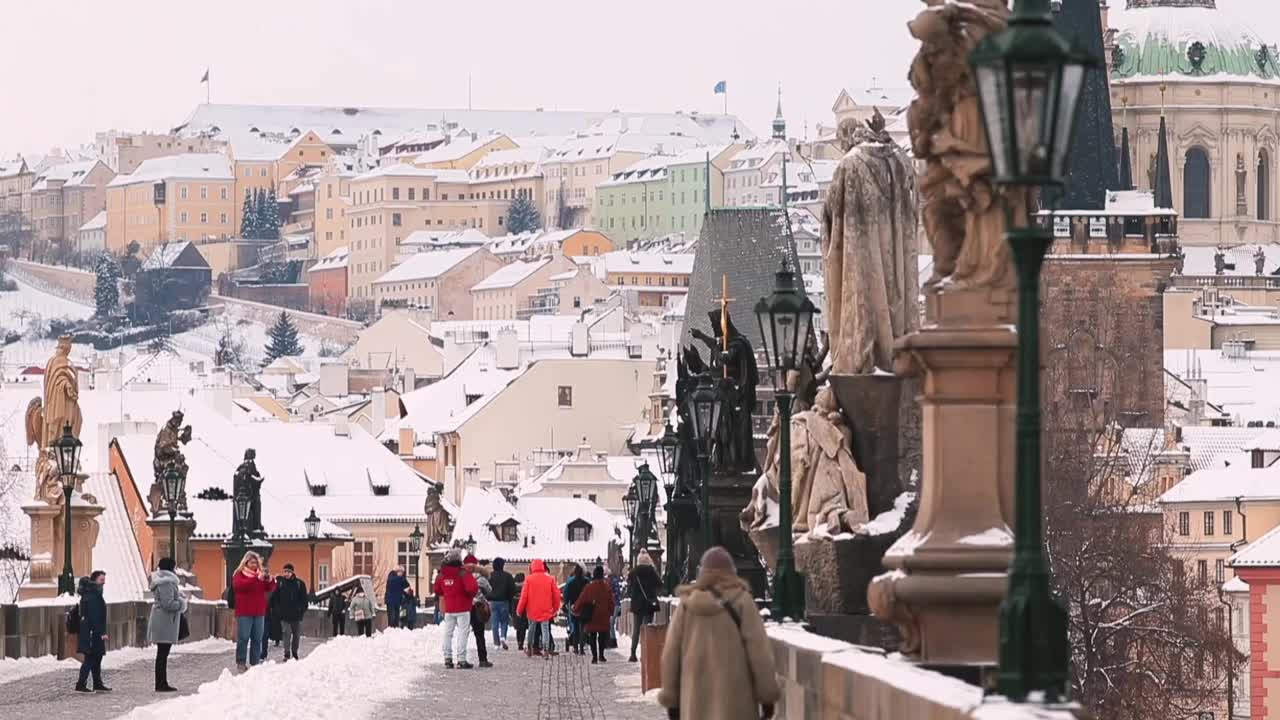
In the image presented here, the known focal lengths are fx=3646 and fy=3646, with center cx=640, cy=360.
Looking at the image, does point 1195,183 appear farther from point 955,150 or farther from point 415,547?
point 955,150

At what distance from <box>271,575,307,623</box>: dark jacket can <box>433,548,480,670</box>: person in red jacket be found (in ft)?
10.6

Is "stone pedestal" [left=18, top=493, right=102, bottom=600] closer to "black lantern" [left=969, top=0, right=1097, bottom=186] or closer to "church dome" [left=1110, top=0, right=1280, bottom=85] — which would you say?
"black lantern" [left=969, top=0, right=1097, bottom=186]

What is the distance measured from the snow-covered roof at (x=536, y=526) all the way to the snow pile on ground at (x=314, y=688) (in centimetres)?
6213

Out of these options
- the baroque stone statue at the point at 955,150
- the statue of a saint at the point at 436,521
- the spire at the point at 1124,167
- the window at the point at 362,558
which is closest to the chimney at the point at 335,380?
the spire at the point at 1124,167

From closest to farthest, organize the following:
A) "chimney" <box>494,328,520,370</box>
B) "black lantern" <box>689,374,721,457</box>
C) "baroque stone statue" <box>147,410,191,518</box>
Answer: "black lantern" <box>689,374,721,457</box>
"baroque stone statue" <box>147,410,191,518</box>
"chimney" <box>494,328,520,370</box>

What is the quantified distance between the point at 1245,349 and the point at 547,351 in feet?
94.6

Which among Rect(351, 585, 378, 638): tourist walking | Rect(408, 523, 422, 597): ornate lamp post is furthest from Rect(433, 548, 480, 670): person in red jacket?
Rect(408, 523, 422, 597): ornate lamp post

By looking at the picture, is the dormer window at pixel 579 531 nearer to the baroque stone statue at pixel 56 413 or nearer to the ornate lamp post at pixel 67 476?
the baroque stone statue at pixel 56 413

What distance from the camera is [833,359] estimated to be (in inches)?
785

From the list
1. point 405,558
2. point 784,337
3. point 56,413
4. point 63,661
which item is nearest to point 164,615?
point 63,661

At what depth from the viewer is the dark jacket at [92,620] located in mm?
26516

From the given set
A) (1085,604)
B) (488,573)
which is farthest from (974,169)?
(1085,604)

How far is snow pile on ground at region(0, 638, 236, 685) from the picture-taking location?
2973cm

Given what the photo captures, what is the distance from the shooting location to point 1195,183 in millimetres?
169375
